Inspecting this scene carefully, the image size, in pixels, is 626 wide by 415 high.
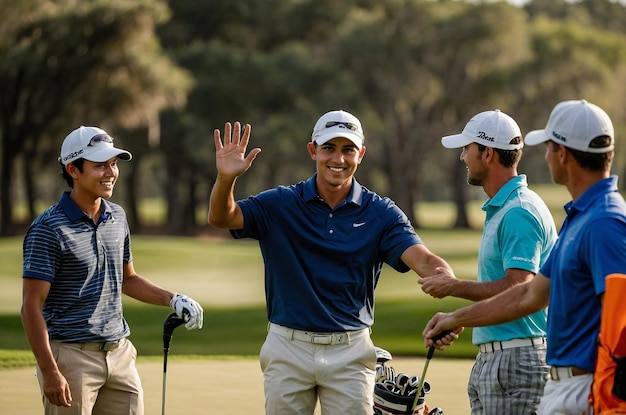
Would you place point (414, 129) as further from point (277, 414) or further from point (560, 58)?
point (277, 414)

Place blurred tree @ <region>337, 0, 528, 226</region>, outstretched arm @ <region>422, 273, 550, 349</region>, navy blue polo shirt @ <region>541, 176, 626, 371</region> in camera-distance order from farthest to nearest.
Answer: blurred tree @ <region>337, 0, 528, 226</region> → outstretched arm @ <region>422, 273, 550, 349</region> → navy blue polo shirt @ <region>541, 176, 626, 371</region>

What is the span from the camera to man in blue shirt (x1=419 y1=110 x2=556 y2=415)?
17.8 ft

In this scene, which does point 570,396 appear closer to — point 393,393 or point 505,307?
point 505,307

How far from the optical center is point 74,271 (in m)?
5.71

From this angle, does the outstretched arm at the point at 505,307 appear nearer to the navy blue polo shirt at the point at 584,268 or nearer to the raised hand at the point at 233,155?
the navy blue polo shirt at the point at 584,268

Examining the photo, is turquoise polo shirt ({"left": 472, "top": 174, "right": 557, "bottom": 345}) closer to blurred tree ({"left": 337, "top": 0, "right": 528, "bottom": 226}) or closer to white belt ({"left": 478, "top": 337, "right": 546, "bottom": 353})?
white belt ({"left": 478, "top": 337, "right": 546, "bottom": 353})

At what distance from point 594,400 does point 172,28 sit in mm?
61619

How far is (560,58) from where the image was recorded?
56688 mm

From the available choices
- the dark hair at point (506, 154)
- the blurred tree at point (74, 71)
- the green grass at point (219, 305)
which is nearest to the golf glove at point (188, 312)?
the dark hair at point (506, 154)

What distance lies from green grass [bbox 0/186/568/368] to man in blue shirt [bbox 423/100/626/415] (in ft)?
25.0

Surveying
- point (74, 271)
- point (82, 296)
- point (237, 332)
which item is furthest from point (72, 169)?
point (237, 332)

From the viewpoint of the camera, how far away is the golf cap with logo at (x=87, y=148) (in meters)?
5.89

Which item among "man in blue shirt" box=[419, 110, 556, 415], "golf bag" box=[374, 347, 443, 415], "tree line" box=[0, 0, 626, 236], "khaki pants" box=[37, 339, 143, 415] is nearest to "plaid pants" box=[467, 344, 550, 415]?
"man in blue shirt" box=[419, 110, 556, 415]

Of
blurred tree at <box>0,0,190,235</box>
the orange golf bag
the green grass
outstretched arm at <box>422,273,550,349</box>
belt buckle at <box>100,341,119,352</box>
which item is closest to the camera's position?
the orange golf bag
